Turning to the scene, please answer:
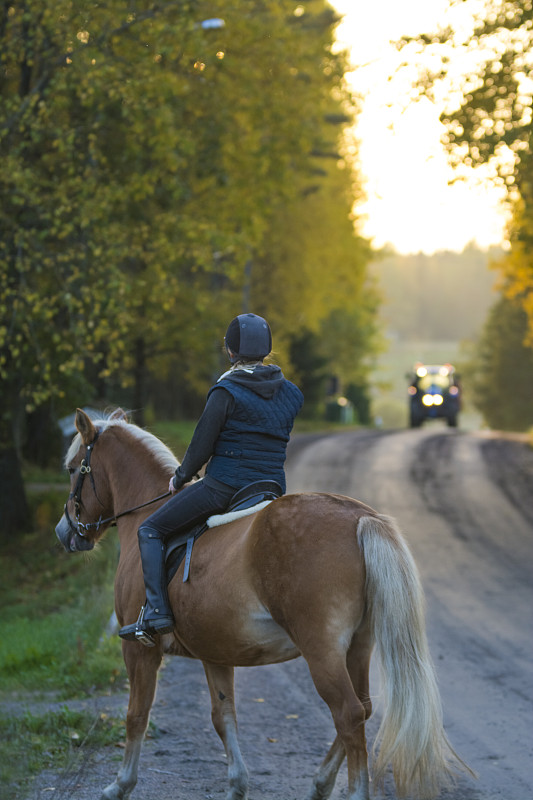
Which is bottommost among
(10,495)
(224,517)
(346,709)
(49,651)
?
(49,651)

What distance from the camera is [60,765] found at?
21.2 feet

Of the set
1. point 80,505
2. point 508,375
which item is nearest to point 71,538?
point 80,505

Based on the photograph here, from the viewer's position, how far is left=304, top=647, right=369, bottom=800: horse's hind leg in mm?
4805

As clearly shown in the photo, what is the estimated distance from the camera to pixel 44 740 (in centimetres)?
697

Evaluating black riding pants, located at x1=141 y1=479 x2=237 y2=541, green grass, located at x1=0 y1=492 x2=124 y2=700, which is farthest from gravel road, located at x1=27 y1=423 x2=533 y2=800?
black riding pants, located at x1=141 y1=479 x2=237 y2=541

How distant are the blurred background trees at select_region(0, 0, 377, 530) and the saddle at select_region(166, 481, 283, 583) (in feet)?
26.4

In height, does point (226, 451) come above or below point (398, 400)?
→ above

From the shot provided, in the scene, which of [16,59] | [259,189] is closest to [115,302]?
[16,59]

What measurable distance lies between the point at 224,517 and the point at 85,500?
143cm

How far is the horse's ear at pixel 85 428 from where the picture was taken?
20.8 ft

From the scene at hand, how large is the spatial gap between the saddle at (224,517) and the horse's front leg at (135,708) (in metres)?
0.52

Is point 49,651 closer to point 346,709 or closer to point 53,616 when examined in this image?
point 53,616

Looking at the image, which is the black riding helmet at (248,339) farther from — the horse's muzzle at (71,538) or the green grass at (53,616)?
the green grass at (53,616)

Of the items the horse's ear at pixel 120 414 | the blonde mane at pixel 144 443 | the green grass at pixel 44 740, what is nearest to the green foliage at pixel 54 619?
the blonde mane at pixel 144 443
